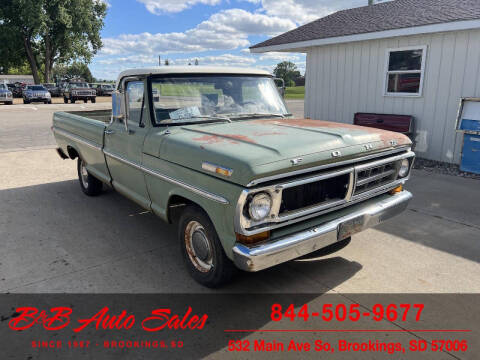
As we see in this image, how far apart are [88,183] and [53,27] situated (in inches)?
1687

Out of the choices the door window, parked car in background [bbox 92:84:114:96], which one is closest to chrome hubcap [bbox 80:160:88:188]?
the door window

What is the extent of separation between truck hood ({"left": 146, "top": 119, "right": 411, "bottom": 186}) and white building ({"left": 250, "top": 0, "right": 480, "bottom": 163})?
17.9ft

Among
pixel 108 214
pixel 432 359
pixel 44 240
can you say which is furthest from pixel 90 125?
pixel 432 359

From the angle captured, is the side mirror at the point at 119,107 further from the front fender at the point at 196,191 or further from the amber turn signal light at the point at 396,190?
the amber turn signal light at the point at 396,190

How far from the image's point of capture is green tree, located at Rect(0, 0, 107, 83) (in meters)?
37.8

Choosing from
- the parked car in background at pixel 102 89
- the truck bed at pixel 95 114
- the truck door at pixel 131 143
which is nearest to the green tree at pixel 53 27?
the parked car in background at pixel 102 89

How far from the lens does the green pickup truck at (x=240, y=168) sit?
9.00ft

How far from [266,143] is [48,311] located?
2.20 m

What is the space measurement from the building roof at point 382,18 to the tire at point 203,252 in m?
7.15

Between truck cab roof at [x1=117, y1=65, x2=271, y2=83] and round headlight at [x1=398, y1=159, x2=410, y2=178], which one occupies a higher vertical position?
truck cab roof at [x1=117, y1=65, x2=271, y2=83]

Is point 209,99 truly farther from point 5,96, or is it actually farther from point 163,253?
point 5,96

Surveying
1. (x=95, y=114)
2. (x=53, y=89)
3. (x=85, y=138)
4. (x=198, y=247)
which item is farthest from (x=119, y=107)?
(x=53, y=89)

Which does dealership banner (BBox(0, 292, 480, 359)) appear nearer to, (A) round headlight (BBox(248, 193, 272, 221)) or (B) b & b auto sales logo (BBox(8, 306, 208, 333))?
(B) b & b auto sales logo (BBox(8, 306, 208, 333))

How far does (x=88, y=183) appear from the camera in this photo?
5.86 meters
